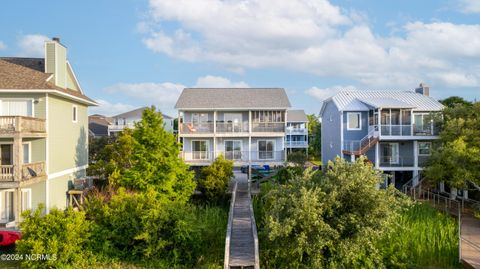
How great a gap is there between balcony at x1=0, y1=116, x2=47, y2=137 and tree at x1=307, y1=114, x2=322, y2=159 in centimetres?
4609

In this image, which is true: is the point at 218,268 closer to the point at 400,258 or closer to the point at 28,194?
the point at 400,258

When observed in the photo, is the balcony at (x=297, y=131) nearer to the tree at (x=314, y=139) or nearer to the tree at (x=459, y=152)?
the tree at (x=314, y=139)

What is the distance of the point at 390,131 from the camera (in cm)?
2695

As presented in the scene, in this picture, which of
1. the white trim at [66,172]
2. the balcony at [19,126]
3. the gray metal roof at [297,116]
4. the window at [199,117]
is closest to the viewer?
the balcony at [19,126]

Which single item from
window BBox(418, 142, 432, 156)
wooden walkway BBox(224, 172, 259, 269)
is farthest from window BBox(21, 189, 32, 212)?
window BBox(418, 142, 432, 156)

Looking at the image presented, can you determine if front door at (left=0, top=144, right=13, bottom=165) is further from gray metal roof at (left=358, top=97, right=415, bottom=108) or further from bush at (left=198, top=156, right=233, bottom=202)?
gray metal roof at (left=358, top=97, right=415, bottom=108)

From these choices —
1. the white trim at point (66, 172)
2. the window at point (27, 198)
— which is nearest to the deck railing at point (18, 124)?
the white trim at point (66, 172)

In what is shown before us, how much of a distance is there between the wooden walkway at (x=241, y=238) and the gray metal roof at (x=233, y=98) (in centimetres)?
986

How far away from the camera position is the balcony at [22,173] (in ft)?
56.0

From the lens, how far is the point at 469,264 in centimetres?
1384

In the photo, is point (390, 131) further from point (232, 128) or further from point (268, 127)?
point (232, 128)

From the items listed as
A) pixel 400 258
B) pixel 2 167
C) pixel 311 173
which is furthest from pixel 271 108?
pixel 2 167

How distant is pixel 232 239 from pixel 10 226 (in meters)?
11.8

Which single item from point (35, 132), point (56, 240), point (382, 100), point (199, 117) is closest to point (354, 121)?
point (382, 100)
